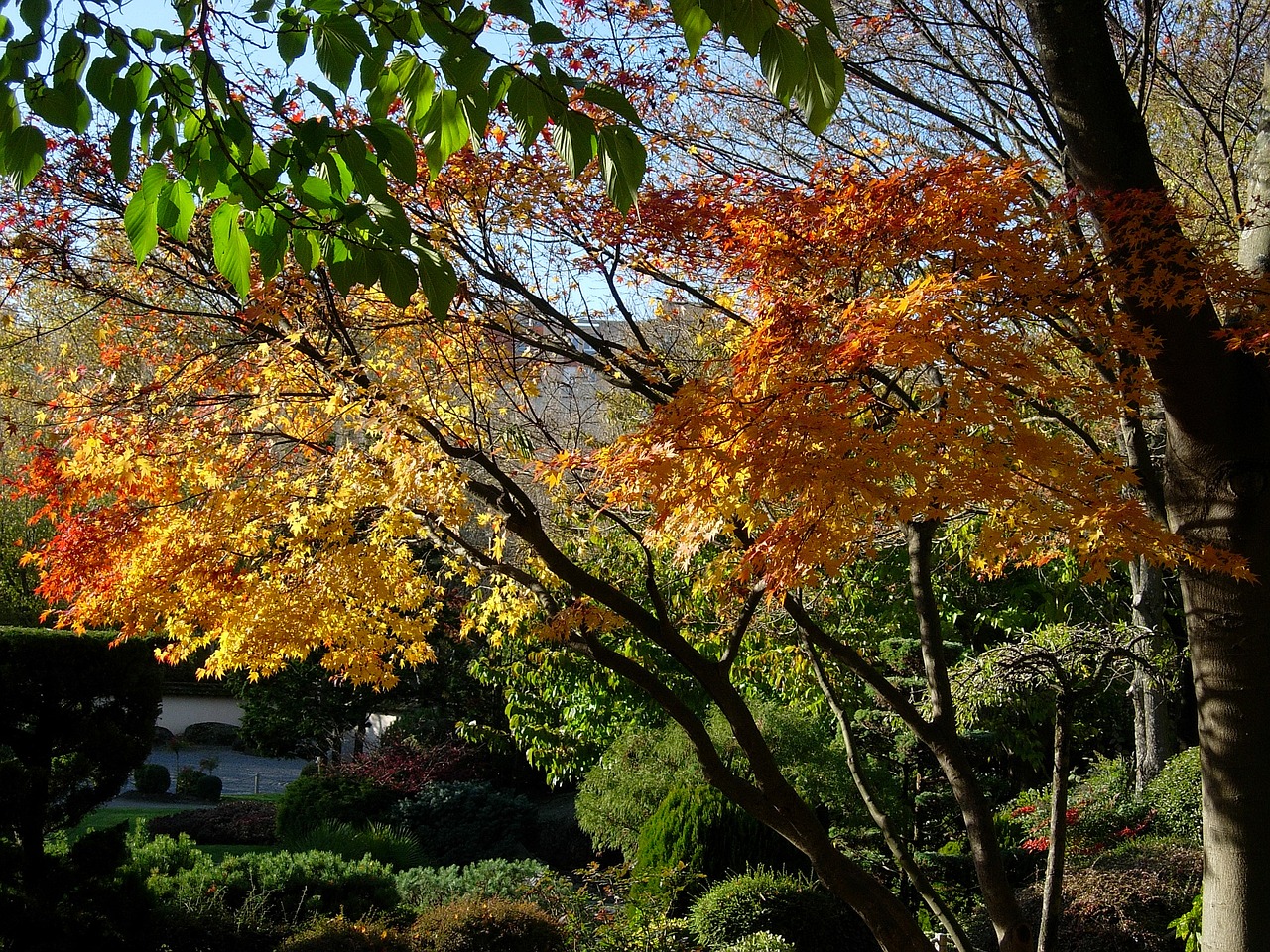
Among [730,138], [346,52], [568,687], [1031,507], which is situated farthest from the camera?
[568,687]

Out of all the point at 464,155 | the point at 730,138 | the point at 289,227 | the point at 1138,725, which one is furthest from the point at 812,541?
the point at 1138,725

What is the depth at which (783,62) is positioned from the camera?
1.71m

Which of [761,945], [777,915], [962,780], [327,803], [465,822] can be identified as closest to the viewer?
[962,780]

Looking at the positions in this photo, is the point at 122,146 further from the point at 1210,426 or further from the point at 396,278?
the point at 1210,426

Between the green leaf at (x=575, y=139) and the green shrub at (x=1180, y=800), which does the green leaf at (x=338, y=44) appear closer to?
the green leaf at (x=575, y=139)

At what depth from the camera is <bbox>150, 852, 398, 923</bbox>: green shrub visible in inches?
286

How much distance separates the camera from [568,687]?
11461 millimetres

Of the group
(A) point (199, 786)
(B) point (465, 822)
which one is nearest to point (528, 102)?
(B) point (465, 822)

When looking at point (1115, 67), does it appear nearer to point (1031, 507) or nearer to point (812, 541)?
point (1031, 507)

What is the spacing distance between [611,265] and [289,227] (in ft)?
12.3

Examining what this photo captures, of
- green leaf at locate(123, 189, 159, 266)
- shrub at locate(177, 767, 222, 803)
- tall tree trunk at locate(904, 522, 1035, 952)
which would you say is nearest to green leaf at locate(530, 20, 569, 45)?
green leaf at locate(123, 189, 159, 266)

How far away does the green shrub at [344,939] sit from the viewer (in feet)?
20.6

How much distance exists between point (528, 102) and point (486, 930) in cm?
603

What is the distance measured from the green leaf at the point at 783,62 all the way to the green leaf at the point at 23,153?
1.30 m
